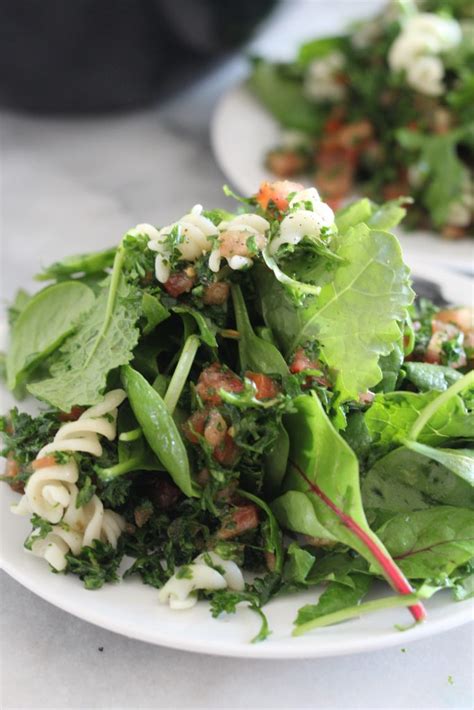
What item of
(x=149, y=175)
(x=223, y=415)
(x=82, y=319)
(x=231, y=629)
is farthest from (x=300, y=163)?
(x=231, y=629)

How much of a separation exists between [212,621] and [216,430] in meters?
0.37

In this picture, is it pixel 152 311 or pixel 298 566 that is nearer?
pixel 298 566

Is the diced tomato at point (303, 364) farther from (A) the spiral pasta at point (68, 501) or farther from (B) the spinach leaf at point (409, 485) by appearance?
(A) the spiral pasta at point (68, 501)

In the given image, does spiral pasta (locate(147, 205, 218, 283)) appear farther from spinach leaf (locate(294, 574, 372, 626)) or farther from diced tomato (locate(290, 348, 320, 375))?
spinach leaf (locate(294, 574, 372, 626))

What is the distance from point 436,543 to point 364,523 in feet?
0.62

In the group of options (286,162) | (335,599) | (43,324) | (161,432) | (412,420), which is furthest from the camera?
(286,162)

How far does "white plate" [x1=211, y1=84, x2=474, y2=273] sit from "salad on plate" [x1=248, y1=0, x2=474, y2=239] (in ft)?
0.17

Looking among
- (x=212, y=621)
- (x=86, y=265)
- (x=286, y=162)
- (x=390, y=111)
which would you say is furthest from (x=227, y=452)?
(x=390, y=111)

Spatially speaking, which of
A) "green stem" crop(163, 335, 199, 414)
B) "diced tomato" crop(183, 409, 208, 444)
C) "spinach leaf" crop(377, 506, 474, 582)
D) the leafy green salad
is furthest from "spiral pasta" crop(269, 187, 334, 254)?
"spinach leaf" crop(377, 506, 474, 582)

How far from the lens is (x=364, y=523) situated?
188cm

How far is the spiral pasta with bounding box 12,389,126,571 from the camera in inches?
79.1

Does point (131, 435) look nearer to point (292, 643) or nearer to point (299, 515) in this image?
point (299, 515)


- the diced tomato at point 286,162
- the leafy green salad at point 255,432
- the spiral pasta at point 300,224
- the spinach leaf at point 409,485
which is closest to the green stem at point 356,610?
the leafy green salad at point 255,432

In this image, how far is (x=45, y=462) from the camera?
2.04 m
